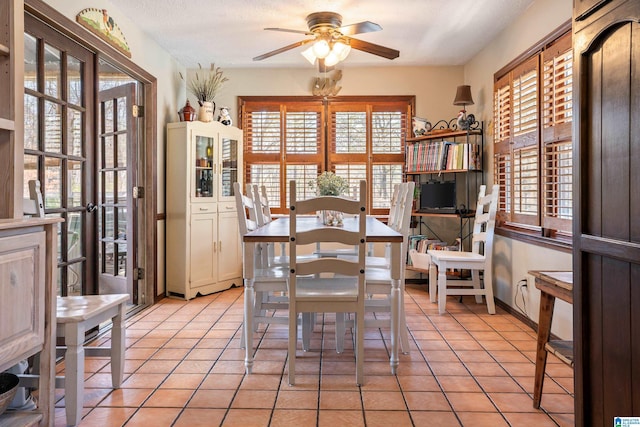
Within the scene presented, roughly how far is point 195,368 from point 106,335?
106 centimetres

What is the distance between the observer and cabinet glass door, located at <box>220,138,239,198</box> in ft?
15.4

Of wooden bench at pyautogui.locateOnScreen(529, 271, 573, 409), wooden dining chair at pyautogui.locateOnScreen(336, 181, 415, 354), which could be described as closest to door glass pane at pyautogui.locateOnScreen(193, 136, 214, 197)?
wooden dining chair at pyautogui.locateOnScreen(336, 181, 415, 354)

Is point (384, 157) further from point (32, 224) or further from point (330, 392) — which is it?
point (32, 224)

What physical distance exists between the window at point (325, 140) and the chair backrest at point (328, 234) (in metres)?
2.94

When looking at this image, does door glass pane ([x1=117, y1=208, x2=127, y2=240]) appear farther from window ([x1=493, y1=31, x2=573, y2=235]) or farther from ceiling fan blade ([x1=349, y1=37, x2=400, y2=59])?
window ([x1=493, y1=31, x2=573, y2=235])

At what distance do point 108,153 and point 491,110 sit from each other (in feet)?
12.3

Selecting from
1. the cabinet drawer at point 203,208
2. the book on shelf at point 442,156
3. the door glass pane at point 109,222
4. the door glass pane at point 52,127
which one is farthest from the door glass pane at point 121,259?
the book on shelf at point 442,156

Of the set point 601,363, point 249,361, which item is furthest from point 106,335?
point 601,363

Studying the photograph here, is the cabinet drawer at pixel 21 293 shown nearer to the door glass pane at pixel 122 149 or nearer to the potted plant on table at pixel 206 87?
the door glass pane at pixel 122 149

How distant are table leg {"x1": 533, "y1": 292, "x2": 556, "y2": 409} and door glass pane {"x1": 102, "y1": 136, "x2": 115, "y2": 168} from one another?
12.1 feet

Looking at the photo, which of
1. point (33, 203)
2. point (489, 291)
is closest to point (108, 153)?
point (33, 203)

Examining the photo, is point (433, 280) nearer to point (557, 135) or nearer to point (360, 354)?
point (557, 135)

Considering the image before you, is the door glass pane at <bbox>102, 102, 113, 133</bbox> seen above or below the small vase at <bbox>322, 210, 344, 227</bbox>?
above

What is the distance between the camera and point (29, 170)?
254cm
